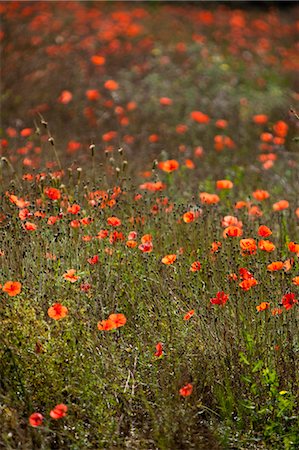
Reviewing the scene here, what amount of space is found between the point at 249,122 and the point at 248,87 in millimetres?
881

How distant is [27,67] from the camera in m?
8.89

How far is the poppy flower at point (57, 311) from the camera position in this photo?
304cm

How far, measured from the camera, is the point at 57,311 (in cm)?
306

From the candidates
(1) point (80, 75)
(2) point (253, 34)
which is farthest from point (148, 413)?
(2) point (253, 34)

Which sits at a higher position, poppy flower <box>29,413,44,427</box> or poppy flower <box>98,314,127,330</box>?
poppy flower <box>98,314,127,330</box>

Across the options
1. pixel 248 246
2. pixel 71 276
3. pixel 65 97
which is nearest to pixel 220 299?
pixel 248 246

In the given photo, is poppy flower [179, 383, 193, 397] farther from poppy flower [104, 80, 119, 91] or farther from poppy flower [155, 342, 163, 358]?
poppy flower [104, 80, 119, 91]

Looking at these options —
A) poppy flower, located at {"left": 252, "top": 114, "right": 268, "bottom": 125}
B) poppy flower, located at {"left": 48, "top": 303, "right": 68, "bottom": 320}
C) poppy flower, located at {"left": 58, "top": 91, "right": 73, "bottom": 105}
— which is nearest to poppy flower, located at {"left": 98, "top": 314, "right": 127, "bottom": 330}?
poppy flower, located at {"left": 48, "top": 303, "right": 68, "bottom": 320}

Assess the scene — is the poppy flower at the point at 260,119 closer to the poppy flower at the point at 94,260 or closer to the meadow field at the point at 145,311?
the meadow field at the point at 145,311

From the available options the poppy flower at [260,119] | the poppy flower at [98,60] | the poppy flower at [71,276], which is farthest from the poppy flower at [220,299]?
the poppy flower at [98,60]

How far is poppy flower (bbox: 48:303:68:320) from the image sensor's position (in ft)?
9.99

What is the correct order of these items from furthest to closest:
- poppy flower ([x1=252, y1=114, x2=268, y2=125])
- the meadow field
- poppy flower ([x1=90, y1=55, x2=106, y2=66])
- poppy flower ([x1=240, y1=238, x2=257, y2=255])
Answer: poppy flower ([x1=90, y1=55, x2=106, y2=66]), poppy flower ([x1=252, y1=114, x2=268, y2=125]), poppy flower ([x1=240, y1=238, x2=257, y2=255]), the meadow field

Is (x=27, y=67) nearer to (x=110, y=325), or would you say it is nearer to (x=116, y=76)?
(x=116, y=76)

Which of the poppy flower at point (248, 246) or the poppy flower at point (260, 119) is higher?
the poppy flower at point (248, 246)
